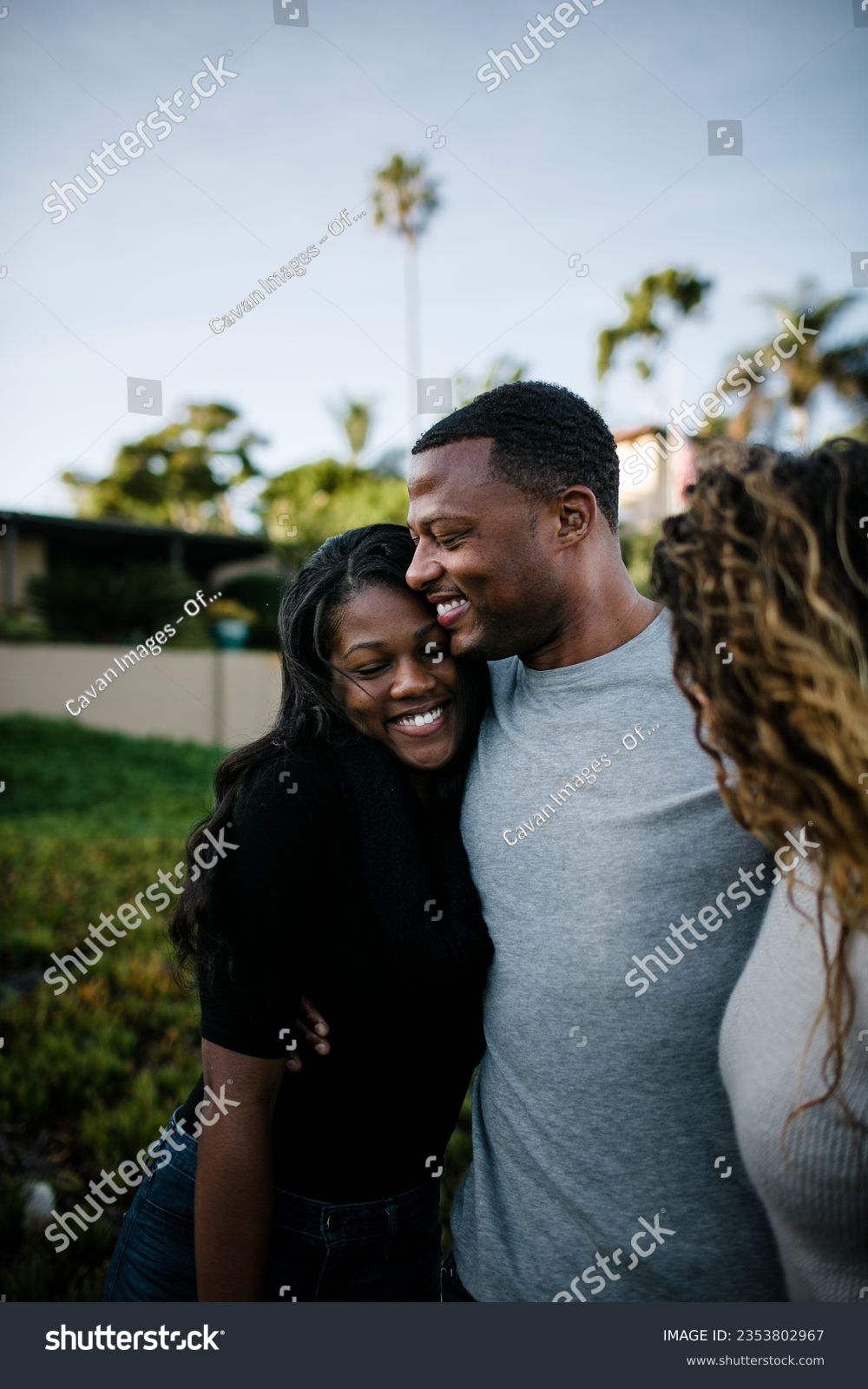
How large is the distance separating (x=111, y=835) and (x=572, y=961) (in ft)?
26.8

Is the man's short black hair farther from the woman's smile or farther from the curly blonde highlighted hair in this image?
the curly blonde highlighted hair

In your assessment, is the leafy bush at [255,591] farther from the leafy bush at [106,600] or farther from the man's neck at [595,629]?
the man's neck at [595,629]

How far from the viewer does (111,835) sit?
29.4 feet

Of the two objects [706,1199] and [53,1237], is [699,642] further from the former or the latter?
[53,1237]

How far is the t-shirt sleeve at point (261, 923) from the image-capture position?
1.57 meters

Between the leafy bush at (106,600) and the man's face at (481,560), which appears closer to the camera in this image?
the man's face at (481,560)

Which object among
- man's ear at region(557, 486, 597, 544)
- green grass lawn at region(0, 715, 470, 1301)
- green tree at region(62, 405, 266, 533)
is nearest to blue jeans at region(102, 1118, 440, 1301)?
green grass lawn at region(0, 715, 470, 1301)

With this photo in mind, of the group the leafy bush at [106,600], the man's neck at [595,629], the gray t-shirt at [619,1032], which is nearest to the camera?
the gray t-shirt at [619,1032]

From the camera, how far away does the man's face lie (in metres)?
1.87

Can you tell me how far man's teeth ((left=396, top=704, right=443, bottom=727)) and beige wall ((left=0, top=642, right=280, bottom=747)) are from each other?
1262cm

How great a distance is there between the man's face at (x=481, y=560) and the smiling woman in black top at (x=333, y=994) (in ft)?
0.29

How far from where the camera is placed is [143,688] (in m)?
15.1

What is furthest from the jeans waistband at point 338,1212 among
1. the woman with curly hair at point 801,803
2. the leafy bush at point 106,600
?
the leafy bush at point 106,600

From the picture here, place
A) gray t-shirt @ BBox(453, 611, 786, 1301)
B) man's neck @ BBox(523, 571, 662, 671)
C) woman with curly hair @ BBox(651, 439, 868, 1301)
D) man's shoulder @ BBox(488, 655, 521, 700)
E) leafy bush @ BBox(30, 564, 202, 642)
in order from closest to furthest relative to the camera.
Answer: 1. woman with curly hair @ BBox(651, 439, 868, 1301)
2. gray t-shirt @ BBox(453, 611, 786, 1301)
3. man's neck @ BBox(523, 571, 662, 671)
4. man's shoulder @ BBox(488, 655, 521, 700)
5. leafy bush @ BBox(30, 564, 202, 642)
